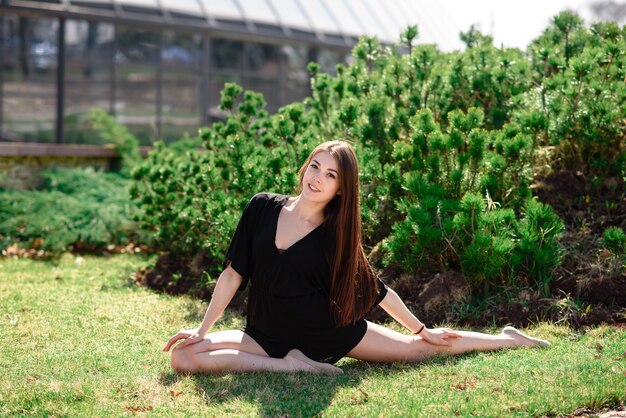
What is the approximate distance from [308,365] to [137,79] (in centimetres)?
1002

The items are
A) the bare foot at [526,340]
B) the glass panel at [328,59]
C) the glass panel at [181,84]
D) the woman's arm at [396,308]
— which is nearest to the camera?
the woman's arm at [396,308]

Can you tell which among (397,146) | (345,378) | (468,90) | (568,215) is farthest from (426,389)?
(468,90)

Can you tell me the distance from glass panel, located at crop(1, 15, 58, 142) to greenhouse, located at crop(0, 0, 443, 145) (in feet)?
0.05

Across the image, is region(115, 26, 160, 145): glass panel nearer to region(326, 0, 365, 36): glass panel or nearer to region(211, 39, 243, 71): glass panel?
region(211, 39, 243, 71): glass panel

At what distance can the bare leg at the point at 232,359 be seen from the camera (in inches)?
158

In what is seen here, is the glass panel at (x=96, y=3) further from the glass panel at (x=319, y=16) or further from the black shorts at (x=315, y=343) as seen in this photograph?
the black shorts at (x=315, y=343)

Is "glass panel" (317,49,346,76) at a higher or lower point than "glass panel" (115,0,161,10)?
lower

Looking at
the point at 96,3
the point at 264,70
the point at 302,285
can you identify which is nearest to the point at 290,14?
the point at 264,70

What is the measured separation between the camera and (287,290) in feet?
13.3

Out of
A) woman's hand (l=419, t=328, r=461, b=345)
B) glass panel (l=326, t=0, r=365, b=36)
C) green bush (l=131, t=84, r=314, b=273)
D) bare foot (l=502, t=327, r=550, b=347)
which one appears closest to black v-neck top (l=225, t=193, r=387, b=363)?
woman's hand (l=419, t=328, r=461, b=345)

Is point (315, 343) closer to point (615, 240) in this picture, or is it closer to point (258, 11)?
point (615, 240)

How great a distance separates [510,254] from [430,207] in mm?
622

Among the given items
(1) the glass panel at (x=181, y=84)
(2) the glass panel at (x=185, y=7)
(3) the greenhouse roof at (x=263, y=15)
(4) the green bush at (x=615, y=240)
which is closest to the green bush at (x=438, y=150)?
(4) the green bush at (x=615, y=240)

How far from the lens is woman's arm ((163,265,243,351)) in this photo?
3955 mm
